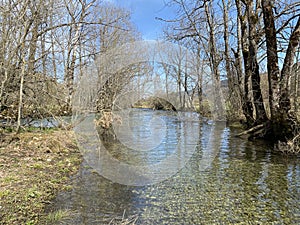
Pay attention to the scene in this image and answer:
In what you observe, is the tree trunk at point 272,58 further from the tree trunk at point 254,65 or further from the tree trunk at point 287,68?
the tree trunk at point 254,65

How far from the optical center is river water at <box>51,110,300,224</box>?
333 cm

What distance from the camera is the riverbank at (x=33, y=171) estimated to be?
3.20m

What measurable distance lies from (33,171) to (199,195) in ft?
9.66

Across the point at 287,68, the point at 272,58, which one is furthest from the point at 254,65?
the point at 287,68

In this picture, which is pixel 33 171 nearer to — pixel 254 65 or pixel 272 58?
pixel 272 58

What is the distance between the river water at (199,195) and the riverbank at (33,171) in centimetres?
25

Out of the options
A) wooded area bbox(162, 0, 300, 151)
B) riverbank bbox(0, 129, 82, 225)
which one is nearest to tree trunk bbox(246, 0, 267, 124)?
wooded area bbox(162, 0, 300, 151)

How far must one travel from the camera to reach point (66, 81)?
26.9ft

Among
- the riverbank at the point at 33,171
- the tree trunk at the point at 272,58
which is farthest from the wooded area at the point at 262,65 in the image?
the riverbank at the point at 33,171

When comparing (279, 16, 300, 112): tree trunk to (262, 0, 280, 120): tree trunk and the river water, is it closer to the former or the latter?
(262, 0, 280, 120): tree trunk

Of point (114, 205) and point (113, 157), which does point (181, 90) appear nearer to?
point (113, 157)

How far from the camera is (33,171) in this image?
4660mm

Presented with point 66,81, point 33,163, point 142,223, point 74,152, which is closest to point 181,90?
point 66,81

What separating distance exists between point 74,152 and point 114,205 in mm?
3511
